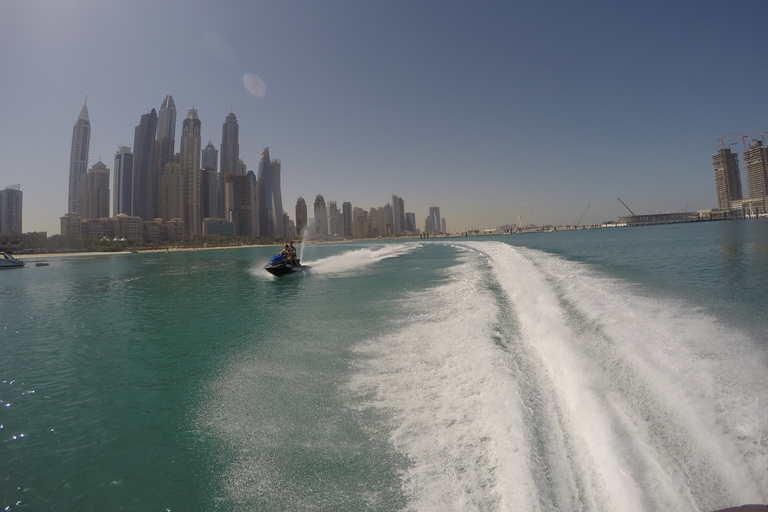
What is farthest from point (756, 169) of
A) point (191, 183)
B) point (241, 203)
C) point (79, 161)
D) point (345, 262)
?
point (79, 161)

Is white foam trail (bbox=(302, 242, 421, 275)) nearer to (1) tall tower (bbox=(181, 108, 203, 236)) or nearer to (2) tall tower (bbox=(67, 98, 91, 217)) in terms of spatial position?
(1) tall tower (bbox=(181, 108, 203, 236))

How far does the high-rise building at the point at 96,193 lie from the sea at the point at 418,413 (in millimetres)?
192904

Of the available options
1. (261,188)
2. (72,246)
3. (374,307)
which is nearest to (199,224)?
(261,188)

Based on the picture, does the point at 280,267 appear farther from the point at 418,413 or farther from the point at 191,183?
the point at 191,183

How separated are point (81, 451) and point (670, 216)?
241658mm

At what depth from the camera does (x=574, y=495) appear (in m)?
2.91

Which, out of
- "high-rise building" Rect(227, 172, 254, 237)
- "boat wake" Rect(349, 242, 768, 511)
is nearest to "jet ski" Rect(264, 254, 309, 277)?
"boat wake" Rect(349, 242, 768, 511)

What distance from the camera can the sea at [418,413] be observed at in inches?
123

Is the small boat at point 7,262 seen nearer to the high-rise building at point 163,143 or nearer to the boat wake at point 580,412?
the boat wake at point 580,412

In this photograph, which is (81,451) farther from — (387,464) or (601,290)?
(601,290)

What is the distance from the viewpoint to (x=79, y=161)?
161750 millimetres

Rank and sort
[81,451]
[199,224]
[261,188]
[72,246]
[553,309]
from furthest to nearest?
[261,188] → [199,224] → [72,246] → [553,309] → [81,451]

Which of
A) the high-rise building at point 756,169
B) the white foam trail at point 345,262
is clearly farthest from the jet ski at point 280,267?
the high-rise building at point 756,169

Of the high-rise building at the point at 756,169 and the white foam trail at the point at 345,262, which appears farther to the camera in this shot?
the high-rise building at the point at 756,169
